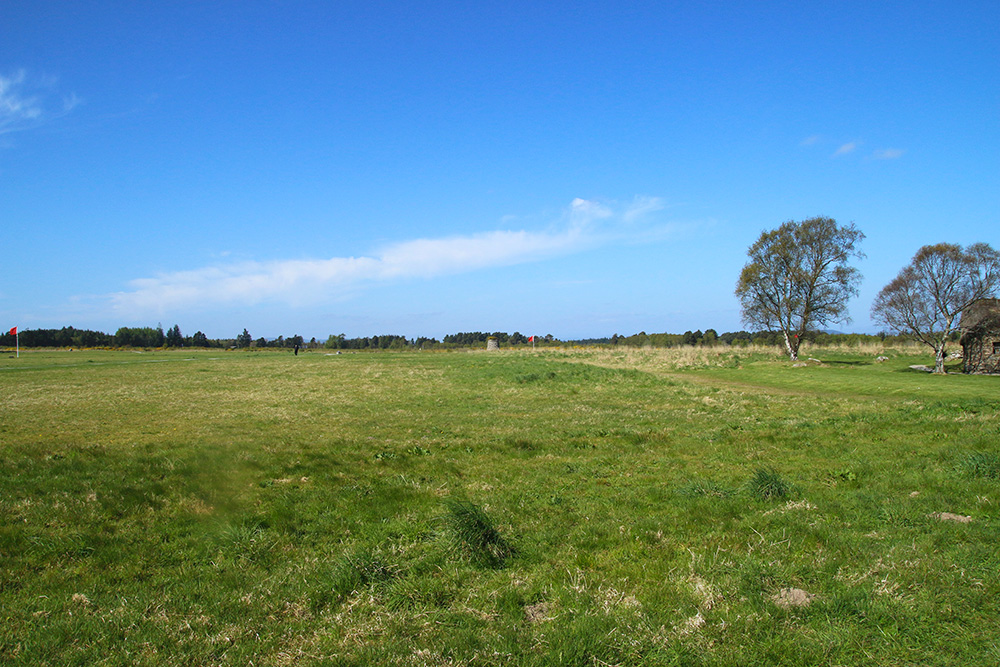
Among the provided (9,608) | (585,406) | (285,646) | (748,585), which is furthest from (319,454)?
(585,406)

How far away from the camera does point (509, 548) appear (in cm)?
627

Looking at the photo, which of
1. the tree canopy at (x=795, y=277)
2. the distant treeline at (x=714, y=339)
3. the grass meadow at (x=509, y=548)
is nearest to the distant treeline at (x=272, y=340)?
the distant treeline at (x=714, y=339)

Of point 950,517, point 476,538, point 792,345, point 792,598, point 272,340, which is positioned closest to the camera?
point 792,598

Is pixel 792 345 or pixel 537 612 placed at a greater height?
pixel 792 345

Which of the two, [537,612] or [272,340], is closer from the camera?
[537,612]

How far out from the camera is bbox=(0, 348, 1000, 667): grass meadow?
14.4 feet

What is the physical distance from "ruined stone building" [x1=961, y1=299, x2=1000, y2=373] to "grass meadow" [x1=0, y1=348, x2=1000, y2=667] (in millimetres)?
21872

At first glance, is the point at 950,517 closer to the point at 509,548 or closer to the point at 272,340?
the point at 509,548

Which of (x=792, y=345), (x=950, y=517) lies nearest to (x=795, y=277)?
(x=792, y=345)

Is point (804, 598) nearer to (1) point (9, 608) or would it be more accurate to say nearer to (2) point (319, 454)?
(1) point (9, 608)

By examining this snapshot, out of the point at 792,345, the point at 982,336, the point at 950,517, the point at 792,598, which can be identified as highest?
the point at 982,336

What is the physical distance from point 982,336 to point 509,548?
122 feet

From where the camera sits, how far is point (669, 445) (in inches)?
514

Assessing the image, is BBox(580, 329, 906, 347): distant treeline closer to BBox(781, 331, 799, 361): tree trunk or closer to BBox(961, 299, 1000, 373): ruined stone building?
BBox(781, 331, 799, 361): tree trunk
